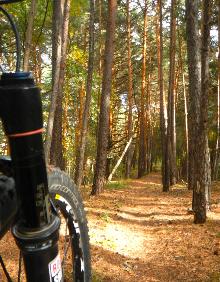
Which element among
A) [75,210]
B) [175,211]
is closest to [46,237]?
[75,210]

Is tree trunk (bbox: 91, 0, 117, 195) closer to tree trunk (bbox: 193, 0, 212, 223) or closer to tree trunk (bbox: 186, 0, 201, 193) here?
tree trunk (bbox: 186, 0, 201, 193)

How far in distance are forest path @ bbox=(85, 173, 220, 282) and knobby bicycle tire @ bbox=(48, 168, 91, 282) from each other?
325cm

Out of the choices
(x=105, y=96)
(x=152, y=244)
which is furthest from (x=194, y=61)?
(x=152, y=244)

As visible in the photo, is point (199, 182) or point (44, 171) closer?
point (44, 171)

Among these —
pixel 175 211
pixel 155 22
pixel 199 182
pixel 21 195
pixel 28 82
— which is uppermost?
pixel 155 22

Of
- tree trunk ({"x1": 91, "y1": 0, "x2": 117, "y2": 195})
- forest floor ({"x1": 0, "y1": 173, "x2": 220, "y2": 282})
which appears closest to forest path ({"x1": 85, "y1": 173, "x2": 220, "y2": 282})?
forest floor ({"x1": 0, "y1": 173, "x2": 220, "y2": 282})

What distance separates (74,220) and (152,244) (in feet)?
18.9

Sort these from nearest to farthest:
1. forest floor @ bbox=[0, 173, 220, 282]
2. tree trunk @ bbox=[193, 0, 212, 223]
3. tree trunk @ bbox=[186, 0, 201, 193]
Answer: forest floor @ bbox=[0, 173, 220, 282]
tree trunk @ bbox=[193, 0, 212, 223]
tree trunk @ bbox=[186, 0, 201, 193]

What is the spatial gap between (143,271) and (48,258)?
500cm

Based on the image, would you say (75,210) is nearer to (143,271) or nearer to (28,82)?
(28,82)

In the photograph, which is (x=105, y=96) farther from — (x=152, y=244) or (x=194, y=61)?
(x=152, y=244)

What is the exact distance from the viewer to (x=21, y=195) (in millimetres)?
1178

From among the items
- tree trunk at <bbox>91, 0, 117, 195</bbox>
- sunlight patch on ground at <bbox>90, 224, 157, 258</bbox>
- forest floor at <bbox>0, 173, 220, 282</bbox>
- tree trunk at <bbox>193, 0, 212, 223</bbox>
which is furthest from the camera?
tree trunk at <bbox>91, 0, 117, 195</bbox>

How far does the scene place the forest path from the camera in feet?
18.6
